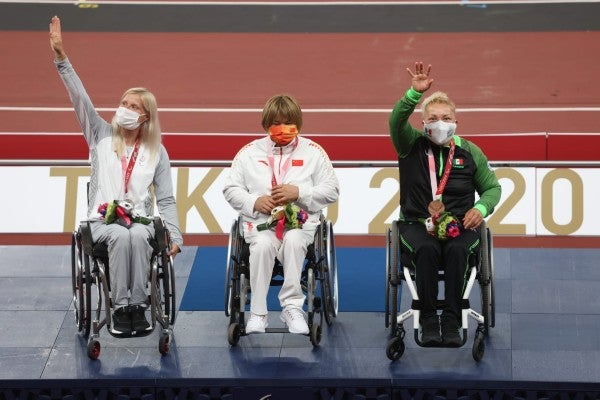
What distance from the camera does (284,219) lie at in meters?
6.38

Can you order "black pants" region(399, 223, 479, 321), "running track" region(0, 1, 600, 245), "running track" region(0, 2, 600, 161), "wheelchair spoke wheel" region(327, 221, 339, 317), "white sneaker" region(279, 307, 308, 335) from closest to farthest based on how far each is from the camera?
"black pants" region(399, 223, 479, 321), "white sneaker" region(279, 307, 308, 335), "wheelchair spoke wheel" region(327, 221, 339, 317), "running track" region(0, 1, 600, 245), "running track" region(0, 2, 600, 161)

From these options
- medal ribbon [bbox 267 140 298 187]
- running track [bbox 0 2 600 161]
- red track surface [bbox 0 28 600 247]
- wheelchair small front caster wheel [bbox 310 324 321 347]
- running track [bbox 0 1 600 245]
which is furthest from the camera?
running track [bbox 0 2 600 161]

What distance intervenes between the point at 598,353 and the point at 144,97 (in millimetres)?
2713

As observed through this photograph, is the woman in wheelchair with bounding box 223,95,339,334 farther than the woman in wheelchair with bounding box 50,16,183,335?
Yes

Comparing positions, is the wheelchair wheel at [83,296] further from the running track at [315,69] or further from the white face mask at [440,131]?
the running track at [315,69]

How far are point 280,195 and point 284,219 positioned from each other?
0.42ft

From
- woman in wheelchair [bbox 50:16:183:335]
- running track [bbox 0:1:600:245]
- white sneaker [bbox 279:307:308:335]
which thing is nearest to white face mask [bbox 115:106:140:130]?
woman in wheelchair [bbox 50:16:183:335]

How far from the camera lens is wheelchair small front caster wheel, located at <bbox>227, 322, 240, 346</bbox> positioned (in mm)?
6422

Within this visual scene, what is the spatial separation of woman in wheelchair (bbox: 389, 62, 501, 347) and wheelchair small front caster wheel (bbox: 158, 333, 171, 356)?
51.3 inches

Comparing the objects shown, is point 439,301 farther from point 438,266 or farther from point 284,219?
point 284,219

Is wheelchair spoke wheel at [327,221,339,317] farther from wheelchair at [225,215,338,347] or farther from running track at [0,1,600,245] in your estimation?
running track at [0,1,600,245]

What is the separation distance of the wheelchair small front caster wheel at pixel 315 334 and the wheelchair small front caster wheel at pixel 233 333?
1.28 ft

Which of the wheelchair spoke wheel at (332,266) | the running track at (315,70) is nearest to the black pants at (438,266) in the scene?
the wheelchair spoke wheel at (332,266)

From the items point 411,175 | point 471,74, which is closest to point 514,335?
point 411,175
